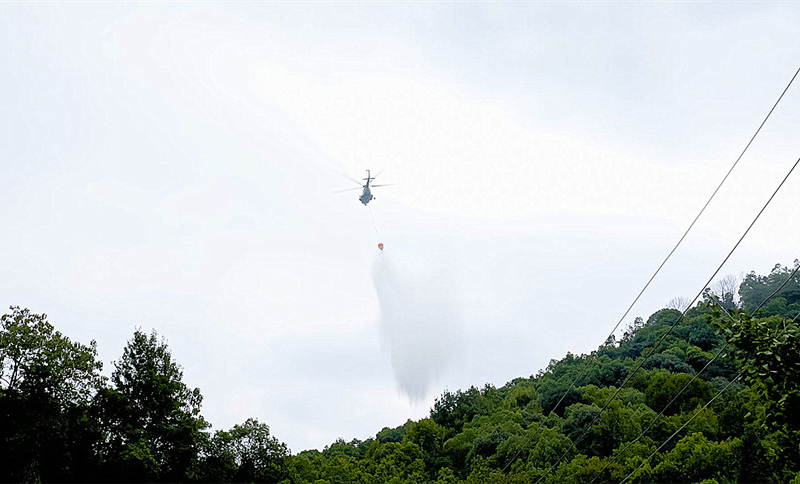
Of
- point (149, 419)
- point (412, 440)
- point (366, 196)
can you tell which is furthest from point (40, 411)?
point (412, 440)

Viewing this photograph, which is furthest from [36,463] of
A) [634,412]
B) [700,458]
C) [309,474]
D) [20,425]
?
[634,412]

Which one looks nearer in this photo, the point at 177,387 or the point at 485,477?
the point at 177,387

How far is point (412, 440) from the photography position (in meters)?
70.9

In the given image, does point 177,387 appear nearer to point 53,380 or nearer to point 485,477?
point 53,380

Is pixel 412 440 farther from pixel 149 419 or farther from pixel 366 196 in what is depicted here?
pixel 149 419

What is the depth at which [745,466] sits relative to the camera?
41156 millimetres

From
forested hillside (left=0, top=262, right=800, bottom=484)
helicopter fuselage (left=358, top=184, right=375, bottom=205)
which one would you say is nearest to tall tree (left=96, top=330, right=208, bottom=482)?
forested hillside (left=0, top=262, right=800, bottom=484)

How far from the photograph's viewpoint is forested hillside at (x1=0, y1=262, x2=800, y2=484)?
10633 millimetres

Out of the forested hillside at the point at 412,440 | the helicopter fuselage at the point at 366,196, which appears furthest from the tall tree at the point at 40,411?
the helicopter fuselage at the point at 366,196

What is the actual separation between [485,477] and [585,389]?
23778 millimetres

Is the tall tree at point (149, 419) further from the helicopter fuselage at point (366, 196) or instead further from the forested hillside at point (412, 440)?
the helicopter fuselage at point (366, 196)

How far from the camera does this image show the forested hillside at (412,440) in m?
10.6

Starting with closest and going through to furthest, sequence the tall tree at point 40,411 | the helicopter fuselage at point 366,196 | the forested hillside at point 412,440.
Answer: the forested hillside at point 412,440 → the tall tree at point 40,411 → the helicopter fuselage at point 366,196

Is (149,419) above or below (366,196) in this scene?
below
